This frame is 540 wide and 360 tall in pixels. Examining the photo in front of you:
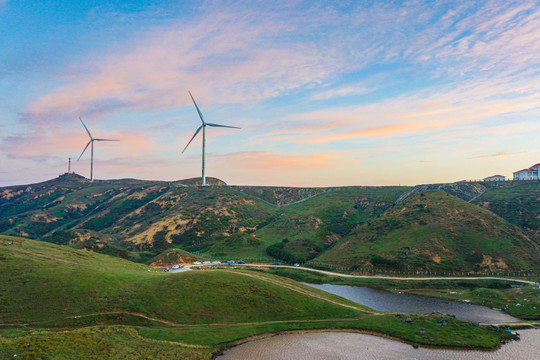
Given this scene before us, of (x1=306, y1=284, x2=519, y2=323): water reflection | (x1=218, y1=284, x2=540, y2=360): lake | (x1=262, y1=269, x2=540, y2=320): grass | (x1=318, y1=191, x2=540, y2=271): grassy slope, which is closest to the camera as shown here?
(x1=218, y1=284, x2=540, y2=360): lake

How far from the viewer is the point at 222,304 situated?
8231 cm

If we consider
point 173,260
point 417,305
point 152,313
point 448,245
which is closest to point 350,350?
point 152,313

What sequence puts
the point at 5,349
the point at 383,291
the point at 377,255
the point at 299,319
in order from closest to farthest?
the point at 5,349 → the point at 299,319 → the point at 383,291 → the point at 377,255

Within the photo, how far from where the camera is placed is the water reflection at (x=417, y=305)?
306 ft

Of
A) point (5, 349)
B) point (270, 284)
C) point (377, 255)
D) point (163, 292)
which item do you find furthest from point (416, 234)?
point (5, 349)

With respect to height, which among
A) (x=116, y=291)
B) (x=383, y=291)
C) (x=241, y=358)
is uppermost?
(x=116, y=291)

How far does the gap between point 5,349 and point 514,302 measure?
13268cm

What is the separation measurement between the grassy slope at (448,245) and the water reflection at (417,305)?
3828 centimetres

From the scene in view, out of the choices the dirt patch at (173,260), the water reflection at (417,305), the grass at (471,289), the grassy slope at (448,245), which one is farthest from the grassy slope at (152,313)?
the grassy slope at (448,245)

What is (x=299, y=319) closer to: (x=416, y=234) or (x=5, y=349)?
(x=5, y=349)

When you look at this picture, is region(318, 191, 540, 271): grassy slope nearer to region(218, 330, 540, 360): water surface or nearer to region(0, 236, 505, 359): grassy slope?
region(0, 236, 505, 359): grassy slope

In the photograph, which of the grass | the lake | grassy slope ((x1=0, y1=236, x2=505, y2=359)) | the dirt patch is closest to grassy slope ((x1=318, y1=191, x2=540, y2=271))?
the grass

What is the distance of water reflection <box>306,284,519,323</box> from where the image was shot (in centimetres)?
9338

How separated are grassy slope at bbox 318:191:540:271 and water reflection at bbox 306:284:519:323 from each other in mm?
38282
